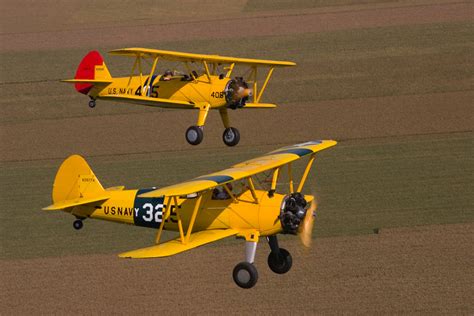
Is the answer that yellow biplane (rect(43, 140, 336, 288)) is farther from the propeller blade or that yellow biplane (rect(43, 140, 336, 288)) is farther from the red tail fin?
the red tail fin

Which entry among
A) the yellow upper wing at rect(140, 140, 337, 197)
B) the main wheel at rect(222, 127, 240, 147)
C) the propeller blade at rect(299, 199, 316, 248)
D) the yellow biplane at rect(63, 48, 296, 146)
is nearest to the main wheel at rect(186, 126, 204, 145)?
the yellow biplane at rect(63, 48, 296, 146)

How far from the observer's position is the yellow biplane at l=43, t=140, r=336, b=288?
104ft

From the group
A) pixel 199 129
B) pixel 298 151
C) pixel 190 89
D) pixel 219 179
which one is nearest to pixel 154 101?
pixel 190 89

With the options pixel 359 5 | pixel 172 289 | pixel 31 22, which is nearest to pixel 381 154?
pixel 172 289

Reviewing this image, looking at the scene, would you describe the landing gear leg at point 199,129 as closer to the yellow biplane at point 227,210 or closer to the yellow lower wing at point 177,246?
the yellow biplane at point 227,210

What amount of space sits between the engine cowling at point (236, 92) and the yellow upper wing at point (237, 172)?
14.6 ft

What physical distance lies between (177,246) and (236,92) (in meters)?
9.26

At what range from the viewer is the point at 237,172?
31.9 m

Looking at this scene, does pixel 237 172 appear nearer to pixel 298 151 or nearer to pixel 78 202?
pixel 298 151

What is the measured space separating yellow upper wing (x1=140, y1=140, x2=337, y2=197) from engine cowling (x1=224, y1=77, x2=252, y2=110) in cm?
445

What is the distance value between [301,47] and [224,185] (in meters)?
33.5

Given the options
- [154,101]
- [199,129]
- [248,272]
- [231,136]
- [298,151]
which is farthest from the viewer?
[231,136]

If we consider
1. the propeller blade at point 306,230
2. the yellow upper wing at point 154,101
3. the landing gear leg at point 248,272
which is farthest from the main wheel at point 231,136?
the landing gear leg at point 248,272

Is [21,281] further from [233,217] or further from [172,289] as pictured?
[233,217]
